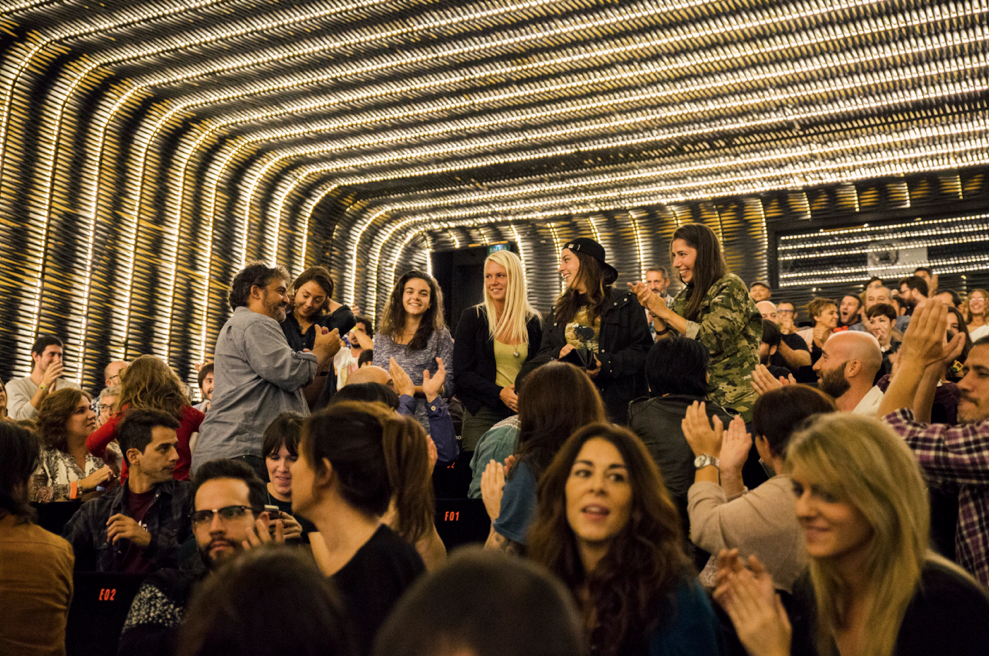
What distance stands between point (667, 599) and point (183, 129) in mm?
9893

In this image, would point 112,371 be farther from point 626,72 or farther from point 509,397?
point 626,72

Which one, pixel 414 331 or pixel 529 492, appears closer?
pixel 529 492

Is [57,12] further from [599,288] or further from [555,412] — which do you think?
[555,412]

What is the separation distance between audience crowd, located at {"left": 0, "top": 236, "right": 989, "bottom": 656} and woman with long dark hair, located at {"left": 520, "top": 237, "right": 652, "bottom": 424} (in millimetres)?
17

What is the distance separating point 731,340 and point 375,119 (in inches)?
285

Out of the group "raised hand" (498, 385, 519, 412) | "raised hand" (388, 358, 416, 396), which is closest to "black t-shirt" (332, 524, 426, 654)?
"raised hand" (498, 385, 519, 412)

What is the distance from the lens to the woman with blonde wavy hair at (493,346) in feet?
18.4

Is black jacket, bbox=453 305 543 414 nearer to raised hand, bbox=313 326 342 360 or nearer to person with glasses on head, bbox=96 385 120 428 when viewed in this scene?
raised hand, bbox=313 326 342 360

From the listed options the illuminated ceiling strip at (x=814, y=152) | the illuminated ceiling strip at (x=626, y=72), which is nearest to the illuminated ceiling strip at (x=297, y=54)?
the illuminated ceiling strip at (x=626, y=72)

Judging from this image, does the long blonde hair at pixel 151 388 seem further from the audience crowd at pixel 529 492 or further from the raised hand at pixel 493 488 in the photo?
the raised hand at pixel 493 488

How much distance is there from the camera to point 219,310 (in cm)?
1133

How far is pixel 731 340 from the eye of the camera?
512 centimetres

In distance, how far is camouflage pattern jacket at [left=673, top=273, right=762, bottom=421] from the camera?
5.09 meters

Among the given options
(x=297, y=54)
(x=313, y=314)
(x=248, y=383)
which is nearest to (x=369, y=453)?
(x=248, y=383)
